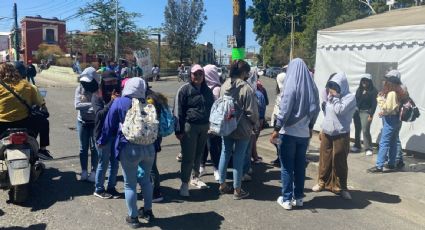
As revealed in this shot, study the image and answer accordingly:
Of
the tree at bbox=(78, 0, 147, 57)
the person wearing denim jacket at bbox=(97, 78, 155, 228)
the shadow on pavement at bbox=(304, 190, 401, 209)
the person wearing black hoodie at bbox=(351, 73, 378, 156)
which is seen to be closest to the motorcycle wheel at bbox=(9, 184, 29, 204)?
the person wearing denim jacket at bbox=(97, 78, 155, 228)

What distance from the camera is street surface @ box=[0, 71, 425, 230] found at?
16.5ft

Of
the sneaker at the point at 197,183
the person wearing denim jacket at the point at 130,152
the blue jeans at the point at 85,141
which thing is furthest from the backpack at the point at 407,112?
the blue jeans at the point at 85,141

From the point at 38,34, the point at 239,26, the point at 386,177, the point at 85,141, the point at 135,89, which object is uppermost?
the point at 38,34

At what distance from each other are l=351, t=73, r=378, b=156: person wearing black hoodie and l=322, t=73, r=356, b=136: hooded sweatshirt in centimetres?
258

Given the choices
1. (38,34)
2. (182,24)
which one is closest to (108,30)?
(182,24)

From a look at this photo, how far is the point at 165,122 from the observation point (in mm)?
5250

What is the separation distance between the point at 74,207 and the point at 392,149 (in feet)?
17.2

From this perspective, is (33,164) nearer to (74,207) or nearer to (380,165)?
(74,207)

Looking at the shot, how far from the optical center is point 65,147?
8969 millimetres

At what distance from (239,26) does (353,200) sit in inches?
197

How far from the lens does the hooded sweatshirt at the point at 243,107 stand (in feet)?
18.9

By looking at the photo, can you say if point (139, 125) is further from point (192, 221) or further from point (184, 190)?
point (184, 190)

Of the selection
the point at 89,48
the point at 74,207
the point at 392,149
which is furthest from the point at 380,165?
the point at 89,48

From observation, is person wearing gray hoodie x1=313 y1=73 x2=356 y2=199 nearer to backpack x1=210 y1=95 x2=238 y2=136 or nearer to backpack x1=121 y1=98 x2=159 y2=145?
backpack x1=210 y1=95 x2=238 y2=136
